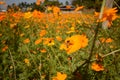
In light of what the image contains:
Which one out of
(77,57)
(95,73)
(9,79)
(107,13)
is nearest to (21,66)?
(9,79)

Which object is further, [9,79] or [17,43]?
[17,43]

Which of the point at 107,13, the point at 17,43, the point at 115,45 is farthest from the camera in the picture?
the point at 17,43

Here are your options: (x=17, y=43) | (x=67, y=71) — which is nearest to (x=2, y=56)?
(x=17, y=43)

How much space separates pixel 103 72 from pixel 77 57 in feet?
1.05

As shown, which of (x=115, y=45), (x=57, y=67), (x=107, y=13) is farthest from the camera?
(x=115, y=45)

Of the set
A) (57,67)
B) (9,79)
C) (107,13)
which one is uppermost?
(107,13)

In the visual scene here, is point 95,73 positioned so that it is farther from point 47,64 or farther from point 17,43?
point 17,43

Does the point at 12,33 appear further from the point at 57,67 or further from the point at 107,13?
the point at 107,13

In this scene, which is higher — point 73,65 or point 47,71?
point 73,65

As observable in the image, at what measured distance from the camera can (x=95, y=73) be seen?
164cm

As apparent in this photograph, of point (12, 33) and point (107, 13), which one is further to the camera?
point (12, 33)

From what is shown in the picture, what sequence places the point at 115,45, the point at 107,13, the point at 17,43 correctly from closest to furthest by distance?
the point at 107,13, the point at 115,45, the point at 17,43

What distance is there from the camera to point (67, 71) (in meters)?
1.63

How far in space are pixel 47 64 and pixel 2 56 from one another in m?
0.53
